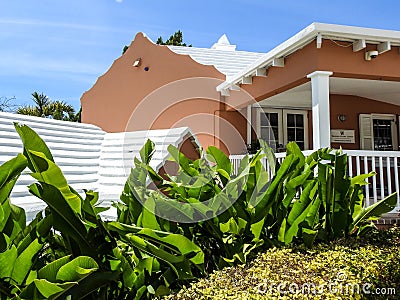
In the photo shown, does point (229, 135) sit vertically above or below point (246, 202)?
above

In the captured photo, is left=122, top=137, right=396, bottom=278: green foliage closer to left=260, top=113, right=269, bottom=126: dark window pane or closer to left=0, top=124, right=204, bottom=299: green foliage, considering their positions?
left=0, top=124, right=204, bottom=299: green foliage

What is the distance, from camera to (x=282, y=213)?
144 inches

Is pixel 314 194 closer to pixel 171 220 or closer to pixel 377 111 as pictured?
pixel 171 220

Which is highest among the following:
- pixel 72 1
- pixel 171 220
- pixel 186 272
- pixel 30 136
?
pixel 72 1

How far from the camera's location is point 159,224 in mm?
3225

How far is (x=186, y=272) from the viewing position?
117 inches

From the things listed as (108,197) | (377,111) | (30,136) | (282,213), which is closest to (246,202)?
(282,213)

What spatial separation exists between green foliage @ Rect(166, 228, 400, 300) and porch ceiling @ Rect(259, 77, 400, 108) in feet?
20.9

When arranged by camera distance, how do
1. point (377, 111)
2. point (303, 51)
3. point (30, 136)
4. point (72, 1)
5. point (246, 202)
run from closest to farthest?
1. point (30, 136)
2. point (246, 202)
3. point (303, 51)
4. point (72, 1)
5. point (377, 111)

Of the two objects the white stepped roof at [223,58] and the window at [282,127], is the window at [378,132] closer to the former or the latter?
the window at [282,127]

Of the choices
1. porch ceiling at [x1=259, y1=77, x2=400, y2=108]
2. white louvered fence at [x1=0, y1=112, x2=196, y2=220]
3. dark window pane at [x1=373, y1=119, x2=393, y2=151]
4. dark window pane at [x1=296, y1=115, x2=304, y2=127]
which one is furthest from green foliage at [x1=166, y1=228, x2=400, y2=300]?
dark window pane at [x1=373, y1=119, x2=393, y2=151]

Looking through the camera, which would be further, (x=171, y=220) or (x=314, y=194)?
(x=314, y=194)

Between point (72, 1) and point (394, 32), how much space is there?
6768 millimetres

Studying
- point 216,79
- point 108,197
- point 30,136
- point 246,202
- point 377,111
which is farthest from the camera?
point 377,111
